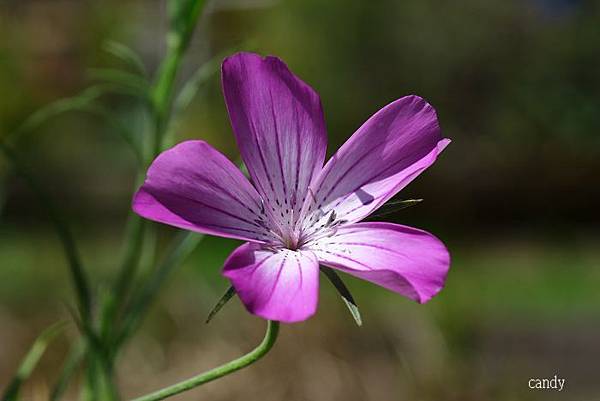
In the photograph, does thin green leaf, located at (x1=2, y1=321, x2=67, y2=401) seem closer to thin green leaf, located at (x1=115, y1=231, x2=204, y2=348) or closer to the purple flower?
thin green leaf, located at (x1=115, y1=231, x2=204, y2=348)

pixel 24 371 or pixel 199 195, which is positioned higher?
pixel 199 195

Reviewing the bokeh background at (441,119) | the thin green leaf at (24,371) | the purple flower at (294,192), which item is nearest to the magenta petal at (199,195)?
the purple flower at (294,192)

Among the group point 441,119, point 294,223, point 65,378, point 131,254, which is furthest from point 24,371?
point 441,119

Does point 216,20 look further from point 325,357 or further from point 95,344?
point 95,344

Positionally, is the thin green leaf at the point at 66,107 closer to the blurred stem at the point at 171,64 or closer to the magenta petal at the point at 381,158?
the blurred stem at the point at 171,64

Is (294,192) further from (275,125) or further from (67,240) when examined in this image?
(67,240)

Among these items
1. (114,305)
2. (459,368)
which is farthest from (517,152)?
(114,305)
